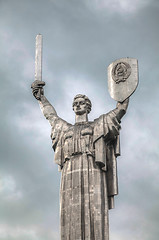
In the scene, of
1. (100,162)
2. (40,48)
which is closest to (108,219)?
(100,162)

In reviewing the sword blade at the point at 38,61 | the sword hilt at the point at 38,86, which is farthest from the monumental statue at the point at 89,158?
the sword blade at the point at 38,61

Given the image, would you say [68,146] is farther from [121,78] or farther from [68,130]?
[121,78]

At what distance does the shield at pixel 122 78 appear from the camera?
68.8 feet

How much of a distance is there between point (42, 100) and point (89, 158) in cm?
369

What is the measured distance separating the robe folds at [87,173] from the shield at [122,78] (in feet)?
2.61

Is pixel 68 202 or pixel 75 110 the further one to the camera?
pixel 75 110

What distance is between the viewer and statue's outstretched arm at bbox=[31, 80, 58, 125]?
22.4 m

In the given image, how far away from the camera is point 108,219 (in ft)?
64.2

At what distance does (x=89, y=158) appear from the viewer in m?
20.4

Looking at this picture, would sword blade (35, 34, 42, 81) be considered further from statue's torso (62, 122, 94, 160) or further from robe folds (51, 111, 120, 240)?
statue's torso (62, 122, 94, 160)

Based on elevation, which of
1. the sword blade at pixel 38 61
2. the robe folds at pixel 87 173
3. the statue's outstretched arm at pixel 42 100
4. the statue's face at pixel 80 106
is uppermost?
the sword blade at pixel 38 61

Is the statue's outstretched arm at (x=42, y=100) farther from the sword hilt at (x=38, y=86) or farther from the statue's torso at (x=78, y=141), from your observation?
the statue's torso at (x=78, y=141)

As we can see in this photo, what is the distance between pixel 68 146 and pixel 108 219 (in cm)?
312

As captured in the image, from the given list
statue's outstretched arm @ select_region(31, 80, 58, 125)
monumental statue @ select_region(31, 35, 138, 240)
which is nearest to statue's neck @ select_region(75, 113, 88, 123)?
monumental statue @ select_region(31, 35, 138, 240)
